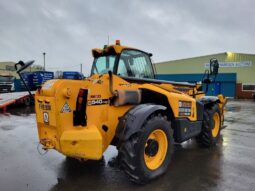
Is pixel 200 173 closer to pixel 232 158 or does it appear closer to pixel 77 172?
pixel 232 158

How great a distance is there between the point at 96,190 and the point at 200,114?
2949 mm

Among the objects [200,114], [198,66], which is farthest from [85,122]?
[198,66]

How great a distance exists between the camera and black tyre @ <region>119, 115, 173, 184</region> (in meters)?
3.70

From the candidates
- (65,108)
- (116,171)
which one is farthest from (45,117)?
(116,171)

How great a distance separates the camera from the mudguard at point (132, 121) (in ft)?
12.2

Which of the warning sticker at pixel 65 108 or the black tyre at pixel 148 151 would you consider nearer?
the warning sticker at pixel 65 108

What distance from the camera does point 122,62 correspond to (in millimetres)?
4574

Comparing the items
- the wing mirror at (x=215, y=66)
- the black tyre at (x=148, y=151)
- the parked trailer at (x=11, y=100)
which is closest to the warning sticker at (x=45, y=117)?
the black tyre at (x=148, y=151)

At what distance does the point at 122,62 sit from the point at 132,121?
130 cm

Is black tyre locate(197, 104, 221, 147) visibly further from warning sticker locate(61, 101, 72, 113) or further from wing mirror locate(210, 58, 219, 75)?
warning sticker locate(61, 101, 72, 113)

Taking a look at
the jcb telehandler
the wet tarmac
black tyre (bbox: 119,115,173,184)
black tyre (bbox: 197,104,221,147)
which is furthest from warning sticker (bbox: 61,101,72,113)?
black tyre (bbox: 197,104,221,147)

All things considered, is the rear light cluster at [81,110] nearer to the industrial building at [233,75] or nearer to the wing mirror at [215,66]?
the wing mirror at [215,66]

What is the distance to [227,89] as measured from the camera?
1208 inches

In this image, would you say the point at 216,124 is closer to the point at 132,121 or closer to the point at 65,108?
the point at 132,121
